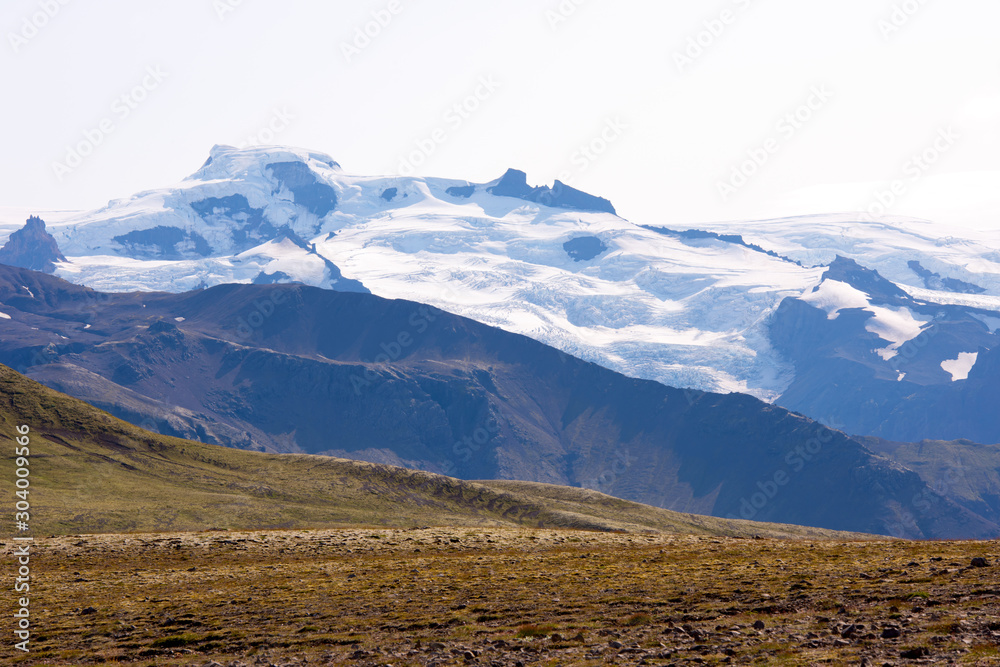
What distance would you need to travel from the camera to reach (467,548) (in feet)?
215

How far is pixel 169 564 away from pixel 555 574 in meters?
29.7

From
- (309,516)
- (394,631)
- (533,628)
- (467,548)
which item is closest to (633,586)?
(533,628)

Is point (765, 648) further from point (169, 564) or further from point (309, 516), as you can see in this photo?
point (309, 516)

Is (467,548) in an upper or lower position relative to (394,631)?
lower

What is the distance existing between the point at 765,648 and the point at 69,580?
4498 cm

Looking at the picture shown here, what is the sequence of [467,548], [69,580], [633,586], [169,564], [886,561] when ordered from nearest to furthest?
[633,586] → [886,561] → [69,580] → [169,564] → [467,548]

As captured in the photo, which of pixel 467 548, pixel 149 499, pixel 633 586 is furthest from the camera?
pixel 149 499

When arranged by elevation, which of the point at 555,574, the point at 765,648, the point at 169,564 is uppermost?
the point at 765,648

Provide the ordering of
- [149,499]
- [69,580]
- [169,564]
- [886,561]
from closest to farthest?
[886,561] < [69,580] < [169,564] < [149,499]

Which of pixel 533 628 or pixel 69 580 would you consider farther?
pixel 69 580

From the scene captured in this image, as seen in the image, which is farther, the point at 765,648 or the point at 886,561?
the point at 886,561

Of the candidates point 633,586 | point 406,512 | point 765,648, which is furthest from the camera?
point 406,512

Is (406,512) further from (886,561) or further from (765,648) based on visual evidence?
(765,648)

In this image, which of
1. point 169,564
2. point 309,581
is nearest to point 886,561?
point 309,581
